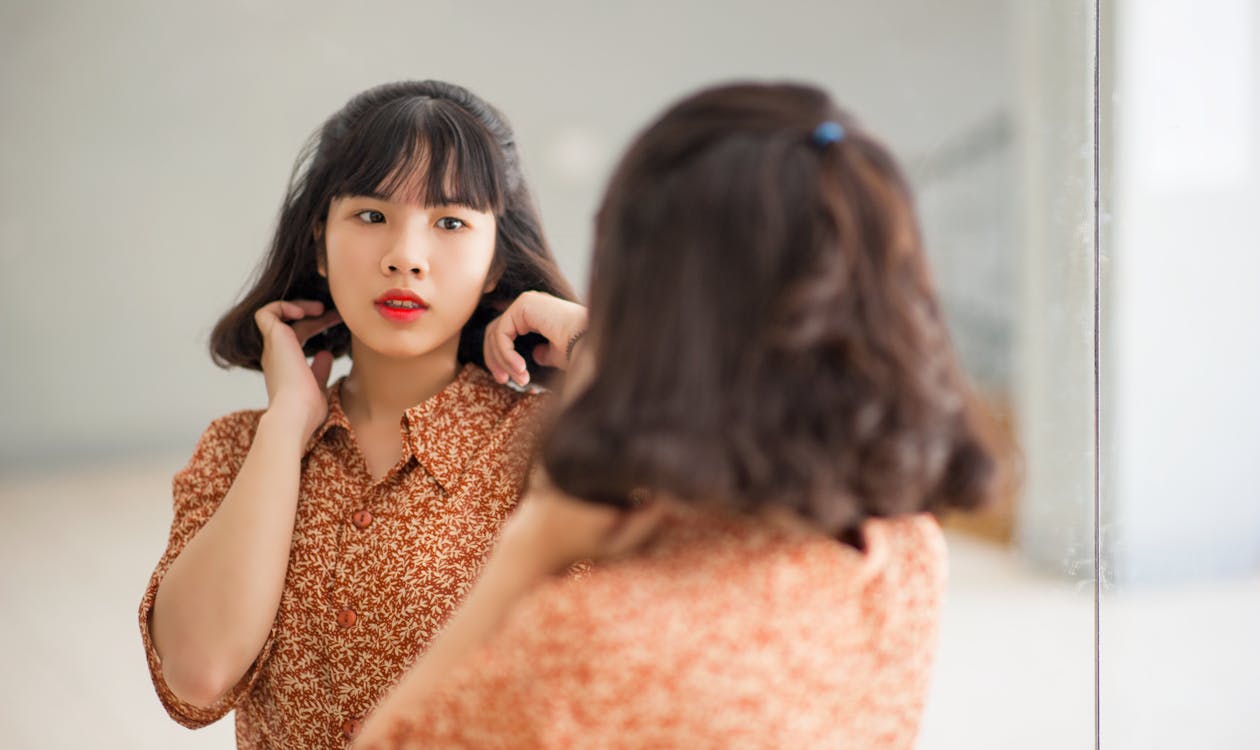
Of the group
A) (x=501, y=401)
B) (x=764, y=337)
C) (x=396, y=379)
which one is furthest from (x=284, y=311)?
(x=764, y=337)

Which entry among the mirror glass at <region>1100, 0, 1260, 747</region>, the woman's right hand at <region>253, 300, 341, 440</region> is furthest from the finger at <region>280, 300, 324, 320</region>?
the mirror glass at <region>1100, 0, 1260, 747</region>

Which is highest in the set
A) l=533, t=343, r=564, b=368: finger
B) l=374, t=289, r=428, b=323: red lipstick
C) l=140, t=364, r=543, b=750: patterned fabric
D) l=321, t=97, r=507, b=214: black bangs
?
l=321, t=97, r=507, b=214: black bangs

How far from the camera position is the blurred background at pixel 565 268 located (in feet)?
4.58

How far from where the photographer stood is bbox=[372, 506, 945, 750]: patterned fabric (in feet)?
2.35

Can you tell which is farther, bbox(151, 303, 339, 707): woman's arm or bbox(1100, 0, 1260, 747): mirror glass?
bbox(1100, 0, 1260, 747): mirror glass

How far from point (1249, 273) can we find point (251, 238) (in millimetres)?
1324

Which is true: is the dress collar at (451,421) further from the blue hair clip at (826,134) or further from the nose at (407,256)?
the blue hair clip at (826,134)

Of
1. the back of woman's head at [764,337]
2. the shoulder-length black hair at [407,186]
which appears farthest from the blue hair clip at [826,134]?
the shoulder-length black hair at [407,186]

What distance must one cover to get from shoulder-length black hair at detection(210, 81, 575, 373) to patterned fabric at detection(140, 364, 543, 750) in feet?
0.42

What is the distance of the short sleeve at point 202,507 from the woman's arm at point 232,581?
0.02 m

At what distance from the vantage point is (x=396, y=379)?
126 centimetres

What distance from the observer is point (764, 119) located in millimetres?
745

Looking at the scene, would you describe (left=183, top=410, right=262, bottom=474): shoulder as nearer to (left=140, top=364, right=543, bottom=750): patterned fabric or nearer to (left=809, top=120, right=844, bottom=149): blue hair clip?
(left=140, top=364, right=543, bottom=750): patterned fabric

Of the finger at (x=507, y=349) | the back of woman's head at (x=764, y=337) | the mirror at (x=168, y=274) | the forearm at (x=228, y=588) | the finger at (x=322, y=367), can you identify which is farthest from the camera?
the mirror at (x=168, y=274)
